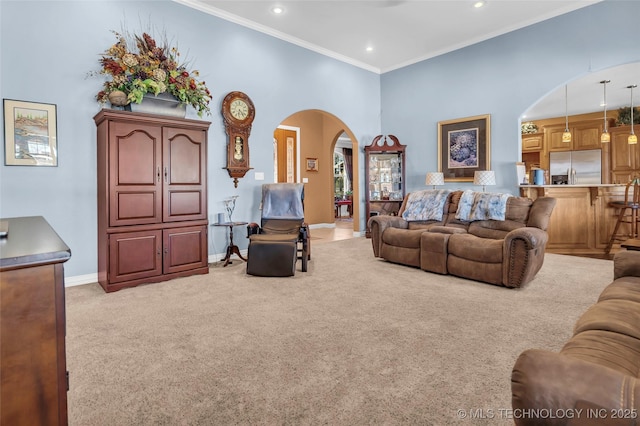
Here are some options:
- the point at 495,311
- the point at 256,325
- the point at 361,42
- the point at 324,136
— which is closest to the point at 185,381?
the point at 256,325

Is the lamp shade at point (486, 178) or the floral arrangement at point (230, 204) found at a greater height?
the lamp shade at point (486, 178)

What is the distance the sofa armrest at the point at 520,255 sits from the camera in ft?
10.3

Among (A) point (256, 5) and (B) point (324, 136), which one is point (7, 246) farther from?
(B) point (324, 136)

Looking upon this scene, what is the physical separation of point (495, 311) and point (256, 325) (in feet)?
6.16

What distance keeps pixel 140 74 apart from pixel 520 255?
4.19 m

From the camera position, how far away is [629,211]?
5008mm

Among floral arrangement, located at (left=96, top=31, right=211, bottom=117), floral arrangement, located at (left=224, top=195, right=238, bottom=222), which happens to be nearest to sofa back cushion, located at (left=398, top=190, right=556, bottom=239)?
floral arrangement, located at (left=224, top=195, right=238, bottom=222)

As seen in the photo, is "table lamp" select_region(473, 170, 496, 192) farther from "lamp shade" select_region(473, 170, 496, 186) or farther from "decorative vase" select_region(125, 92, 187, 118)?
"decorative vase" select_region(125, 92, 187, 118)

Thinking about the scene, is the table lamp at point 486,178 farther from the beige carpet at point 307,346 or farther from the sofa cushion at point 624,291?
the sofa cushion at point 624,291

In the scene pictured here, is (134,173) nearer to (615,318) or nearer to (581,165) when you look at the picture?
(615,318)

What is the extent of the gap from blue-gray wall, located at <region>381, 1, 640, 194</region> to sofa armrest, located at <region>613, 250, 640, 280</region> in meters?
3.65

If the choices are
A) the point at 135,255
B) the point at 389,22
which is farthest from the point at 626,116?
the point at 135,255

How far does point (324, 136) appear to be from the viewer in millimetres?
8844

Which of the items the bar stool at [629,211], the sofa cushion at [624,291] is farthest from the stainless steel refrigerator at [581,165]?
the sofa cushion at [624,291]
